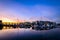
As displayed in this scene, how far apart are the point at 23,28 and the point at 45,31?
0.57 meters

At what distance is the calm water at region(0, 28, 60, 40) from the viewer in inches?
110

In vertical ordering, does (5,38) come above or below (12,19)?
below

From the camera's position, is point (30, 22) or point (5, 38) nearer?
point (5, 38)

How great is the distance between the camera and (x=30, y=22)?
293 cm

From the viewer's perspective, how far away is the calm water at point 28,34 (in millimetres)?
2801

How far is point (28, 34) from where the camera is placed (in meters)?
2.88

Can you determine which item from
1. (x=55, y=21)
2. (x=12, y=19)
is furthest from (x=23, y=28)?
(x=55, y=21)

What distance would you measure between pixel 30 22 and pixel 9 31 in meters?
0.58

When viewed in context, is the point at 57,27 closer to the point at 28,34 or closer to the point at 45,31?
the point at 45,31

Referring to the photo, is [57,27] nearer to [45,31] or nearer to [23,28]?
[45,31]

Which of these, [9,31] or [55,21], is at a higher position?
[55,21]

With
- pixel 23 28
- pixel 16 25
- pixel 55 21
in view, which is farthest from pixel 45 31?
pixel 16 25

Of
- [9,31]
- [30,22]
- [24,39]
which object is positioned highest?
[30,22]

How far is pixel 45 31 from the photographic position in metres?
2.94
